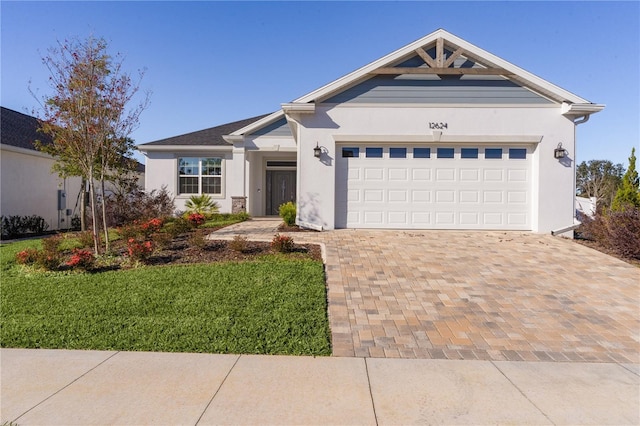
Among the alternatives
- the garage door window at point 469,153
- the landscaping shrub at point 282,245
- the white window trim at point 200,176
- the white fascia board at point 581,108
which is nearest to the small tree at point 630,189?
the white fascia board at point 581,108

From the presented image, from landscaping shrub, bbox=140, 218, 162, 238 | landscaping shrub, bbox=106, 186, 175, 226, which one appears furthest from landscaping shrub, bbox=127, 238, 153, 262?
landscaping shrub, bbox=106, 186, 175, 226

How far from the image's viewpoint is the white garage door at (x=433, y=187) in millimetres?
10961

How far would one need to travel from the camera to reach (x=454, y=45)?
1081 centimetres

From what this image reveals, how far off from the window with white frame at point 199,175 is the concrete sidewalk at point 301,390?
13.8 m

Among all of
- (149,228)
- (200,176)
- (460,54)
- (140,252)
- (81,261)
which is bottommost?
(81,261)

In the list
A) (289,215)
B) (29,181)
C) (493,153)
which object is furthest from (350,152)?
(29,181)

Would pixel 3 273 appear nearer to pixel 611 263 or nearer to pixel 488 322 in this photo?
pixel 488 322

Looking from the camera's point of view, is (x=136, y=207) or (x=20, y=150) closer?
(x=20, y=150)

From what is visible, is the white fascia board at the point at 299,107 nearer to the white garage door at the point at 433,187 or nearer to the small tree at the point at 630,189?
the white garage door at the point at 433,187

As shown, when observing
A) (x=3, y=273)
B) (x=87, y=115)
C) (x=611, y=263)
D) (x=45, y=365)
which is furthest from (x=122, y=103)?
(x=611, y=263)

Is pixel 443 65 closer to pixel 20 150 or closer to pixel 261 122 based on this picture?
pixel 261 122

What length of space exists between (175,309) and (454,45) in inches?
420

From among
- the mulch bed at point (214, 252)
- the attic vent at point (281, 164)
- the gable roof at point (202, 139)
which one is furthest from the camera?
the attic vent at point (281, 164)

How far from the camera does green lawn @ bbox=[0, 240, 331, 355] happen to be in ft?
14.6
